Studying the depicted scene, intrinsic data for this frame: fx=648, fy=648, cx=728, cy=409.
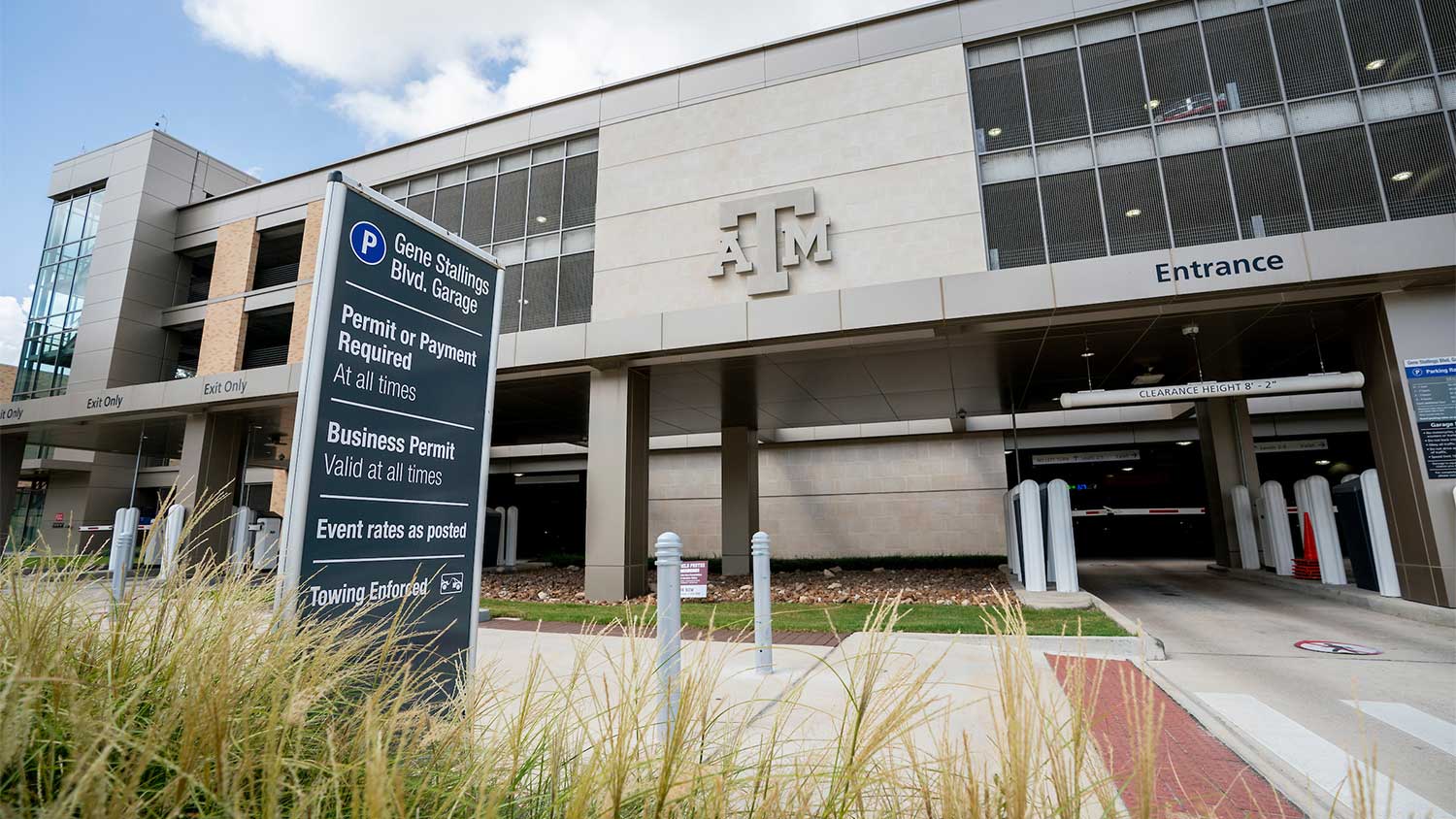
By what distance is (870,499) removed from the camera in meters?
21.7

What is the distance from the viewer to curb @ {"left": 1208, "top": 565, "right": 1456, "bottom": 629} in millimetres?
8633

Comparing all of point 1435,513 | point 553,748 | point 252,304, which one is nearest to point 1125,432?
point 1435,513

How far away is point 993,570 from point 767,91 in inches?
528

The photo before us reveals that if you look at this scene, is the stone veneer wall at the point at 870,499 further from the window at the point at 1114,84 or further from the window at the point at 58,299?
the window at the point at 58,299

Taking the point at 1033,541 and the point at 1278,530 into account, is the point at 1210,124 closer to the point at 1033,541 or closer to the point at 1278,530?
the point at 1033,541

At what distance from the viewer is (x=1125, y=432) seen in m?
22.4

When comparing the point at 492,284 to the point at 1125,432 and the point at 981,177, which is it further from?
the point at 1125,432

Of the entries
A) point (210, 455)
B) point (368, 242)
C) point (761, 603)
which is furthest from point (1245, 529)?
point (210, 455)

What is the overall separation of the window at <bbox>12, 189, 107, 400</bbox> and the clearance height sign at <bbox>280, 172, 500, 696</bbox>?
30.2 m

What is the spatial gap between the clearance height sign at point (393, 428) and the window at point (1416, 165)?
47.1ft

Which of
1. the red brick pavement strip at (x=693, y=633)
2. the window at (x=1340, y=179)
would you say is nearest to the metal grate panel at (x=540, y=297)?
the red brick pavement strip at (x=693, y=633)

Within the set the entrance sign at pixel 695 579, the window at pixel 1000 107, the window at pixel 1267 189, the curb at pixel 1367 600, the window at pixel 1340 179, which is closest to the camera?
the curb at pixel 1367 600

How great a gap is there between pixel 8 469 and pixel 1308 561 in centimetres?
3573

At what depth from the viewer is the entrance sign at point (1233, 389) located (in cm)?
1038
